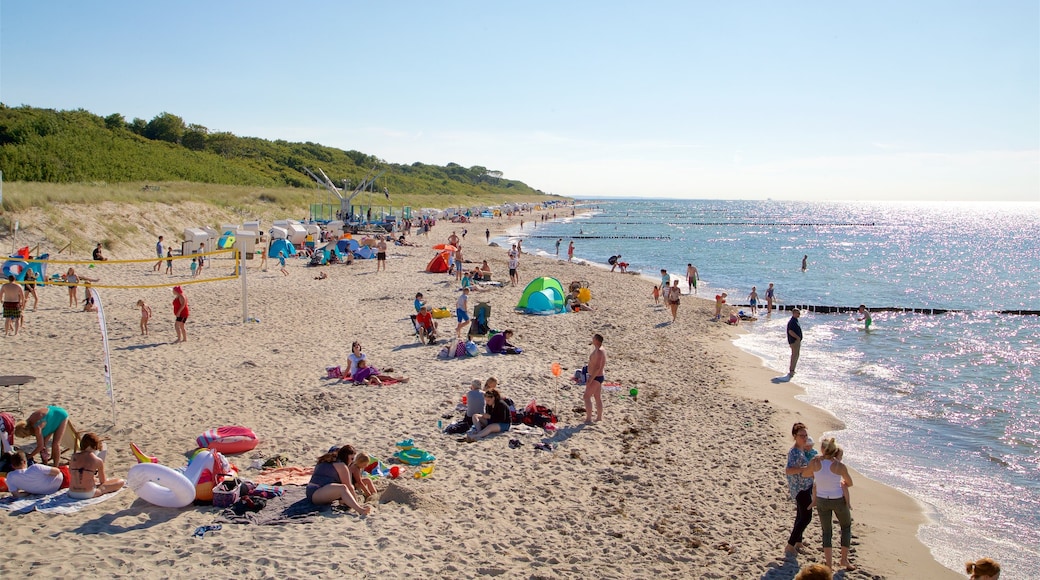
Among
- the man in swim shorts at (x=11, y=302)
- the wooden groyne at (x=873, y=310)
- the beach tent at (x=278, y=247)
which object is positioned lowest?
the wooden groyne at (x=873, y=310)

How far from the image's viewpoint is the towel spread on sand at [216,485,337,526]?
5777mm

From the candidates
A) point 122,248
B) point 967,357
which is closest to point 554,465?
point 967,357

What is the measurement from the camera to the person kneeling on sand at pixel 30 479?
20.0 feet

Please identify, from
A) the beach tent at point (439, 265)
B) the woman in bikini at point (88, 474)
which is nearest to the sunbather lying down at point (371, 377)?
the woman in bikini at point (88, 474)

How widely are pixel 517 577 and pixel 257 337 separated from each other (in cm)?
943

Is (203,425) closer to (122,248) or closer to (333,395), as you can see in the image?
(333,395)

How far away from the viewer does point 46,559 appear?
4.99m

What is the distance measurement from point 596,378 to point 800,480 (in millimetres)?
3331

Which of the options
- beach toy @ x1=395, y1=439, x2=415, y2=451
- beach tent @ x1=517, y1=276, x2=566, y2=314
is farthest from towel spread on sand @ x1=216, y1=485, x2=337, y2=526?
beach tent @ x1=517, y1=276, x2=566, y2=314

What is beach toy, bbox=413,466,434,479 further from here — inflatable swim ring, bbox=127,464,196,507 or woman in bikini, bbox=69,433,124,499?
woman in bikini, bbox=69,433,124,499

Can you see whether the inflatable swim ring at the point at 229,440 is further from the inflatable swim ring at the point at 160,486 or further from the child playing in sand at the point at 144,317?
the child playing in sand at the point at 144,317

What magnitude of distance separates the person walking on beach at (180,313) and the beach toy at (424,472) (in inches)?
284

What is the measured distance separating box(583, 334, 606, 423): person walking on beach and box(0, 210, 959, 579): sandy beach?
1.06 ft

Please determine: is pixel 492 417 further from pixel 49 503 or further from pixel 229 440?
pixel 49 503
